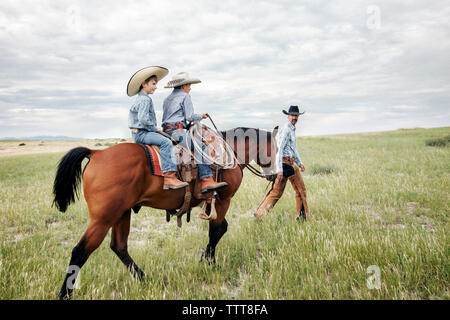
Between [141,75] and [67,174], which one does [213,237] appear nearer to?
[67,174]

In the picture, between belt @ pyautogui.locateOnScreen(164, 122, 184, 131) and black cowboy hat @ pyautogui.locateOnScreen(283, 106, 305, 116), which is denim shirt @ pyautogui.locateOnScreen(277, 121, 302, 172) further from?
belt @ pyautogui.locateOnScreen(164, 122, 184, 131)

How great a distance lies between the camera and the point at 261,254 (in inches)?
184

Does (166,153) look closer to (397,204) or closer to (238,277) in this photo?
(238,277)

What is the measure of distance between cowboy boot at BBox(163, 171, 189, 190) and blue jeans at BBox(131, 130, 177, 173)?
3.0 inches

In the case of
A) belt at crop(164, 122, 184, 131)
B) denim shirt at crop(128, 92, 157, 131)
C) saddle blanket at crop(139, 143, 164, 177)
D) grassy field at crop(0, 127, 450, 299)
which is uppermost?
denim shirt at crop(128, 92, 157, 131)

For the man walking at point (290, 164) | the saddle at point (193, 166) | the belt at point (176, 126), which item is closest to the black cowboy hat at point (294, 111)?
the man walking at point (290, 164)

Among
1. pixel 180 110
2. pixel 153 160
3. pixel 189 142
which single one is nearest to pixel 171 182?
pixel 153 160

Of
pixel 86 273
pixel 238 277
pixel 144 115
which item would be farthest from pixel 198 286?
pixel 144 115

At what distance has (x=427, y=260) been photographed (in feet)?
12.8

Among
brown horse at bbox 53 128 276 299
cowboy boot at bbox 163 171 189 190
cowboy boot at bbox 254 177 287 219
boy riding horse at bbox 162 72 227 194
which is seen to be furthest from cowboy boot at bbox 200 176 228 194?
cowboy boot at bbox 254 177 287 219

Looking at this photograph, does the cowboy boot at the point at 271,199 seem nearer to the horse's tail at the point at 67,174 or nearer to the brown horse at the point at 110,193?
the brown horse at the point at 110,193

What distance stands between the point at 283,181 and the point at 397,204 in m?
3.79

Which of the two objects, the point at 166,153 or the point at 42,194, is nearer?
the point at 166,153

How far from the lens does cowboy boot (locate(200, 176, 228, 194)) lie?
4.32 m
